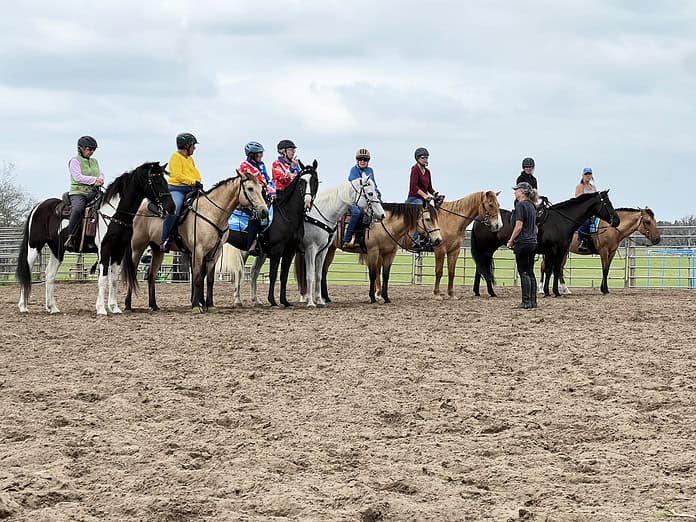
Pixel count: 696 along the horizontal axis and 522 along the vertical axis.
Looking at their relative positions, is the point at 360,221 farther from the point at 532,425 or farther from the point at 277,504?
the point at 277,504

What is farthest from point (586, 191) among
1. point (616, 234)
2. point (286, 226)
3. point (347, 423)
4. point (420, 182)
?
point (347, 423)

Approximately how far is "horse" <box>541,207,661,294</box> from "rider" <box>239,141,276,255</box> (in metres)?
7.06

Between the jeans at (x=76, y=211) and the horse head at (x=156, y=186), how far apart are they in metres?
0.83

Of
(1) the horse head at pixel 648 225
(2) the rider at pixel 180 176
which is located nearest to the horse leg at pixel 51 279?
(2) the rider at pixel 180 176

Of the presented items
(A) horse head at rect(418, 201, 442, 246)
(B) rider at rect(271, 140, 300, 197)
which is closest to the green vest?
(B) rider at rect(271, 140, 300, 197)

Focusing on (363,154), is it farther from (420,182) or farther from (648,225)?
(648,225)

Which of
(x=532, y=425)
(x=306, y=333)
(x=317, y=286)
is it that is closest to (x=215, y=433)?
(x=532, y=425)

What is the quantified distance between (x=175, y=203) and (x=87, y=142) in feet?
4.70

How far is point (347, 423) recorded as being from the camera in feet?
19.6

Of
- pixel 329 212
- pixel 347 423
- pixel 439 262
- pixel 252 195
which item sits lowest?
pixel 347 423

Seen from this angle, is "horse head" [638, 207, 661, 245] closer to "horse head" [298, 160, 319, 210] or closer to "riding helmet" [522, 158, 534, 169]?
"riding helmet" [522, 158, 534, 169]

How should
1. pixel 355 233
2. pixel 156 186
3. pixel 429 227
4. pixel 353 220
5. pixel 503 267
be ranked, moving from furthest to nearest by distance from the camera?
1. pixel 503 267
2. pixel 429 227
3. pixel 355 233
4. pixel 353 220
5. pixel 156 186

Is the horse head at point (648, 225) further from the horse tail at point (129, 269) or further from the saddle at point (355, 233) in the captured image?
the horse tail at point (129, 269)

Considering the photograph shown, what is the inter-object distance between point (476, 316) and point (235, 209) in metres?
3.74
